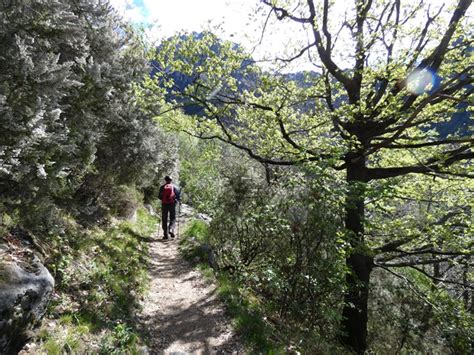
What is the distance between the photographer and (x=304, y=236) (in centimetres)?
632

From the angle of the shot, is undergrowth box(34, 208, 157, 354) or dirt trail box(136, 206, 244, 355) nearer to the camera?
undergrowth box(34, 208, 157, 354)

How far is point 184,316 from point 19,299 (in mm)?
3431

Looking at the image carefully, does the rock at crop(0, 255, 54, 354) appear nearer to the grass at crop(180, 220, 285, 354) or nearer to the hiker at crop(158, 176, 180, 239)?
the grass at crop(180, 220, 285, 354)

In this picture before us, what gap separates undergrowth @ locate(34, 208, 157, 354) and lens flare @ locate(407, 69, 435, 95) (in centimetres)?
870

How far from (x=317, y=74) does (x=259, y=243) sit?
6.55m

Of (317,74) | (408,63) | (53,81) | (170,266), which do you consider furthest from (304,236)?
(317,74)

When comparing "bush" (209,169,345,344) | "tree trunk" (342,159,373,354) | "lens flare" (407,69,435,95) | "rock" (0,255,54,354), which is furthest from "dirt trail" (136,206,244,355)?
"lens flare" (407,69,435,95)

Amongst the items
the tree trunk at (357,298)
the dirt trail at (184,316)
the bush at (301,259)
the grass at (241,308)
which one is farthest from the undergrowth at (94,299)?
the tree trunk at (357,298)

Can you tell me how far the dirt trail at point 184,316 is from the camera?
5141 millimetres

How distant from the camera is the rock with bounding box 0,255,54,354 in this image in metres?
3.08

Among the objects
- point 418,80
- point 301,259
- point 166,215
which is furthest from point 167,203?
point 418,80

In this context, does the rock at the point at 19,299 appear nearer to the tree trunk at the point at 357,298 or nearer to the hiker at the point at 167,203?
the tree trunk at the point at 357,298

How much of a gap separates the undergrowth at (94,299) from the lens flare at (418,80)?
343 inches

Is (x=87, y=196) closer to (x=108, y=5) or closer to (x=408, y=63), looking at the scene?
(x=108, y=5)
